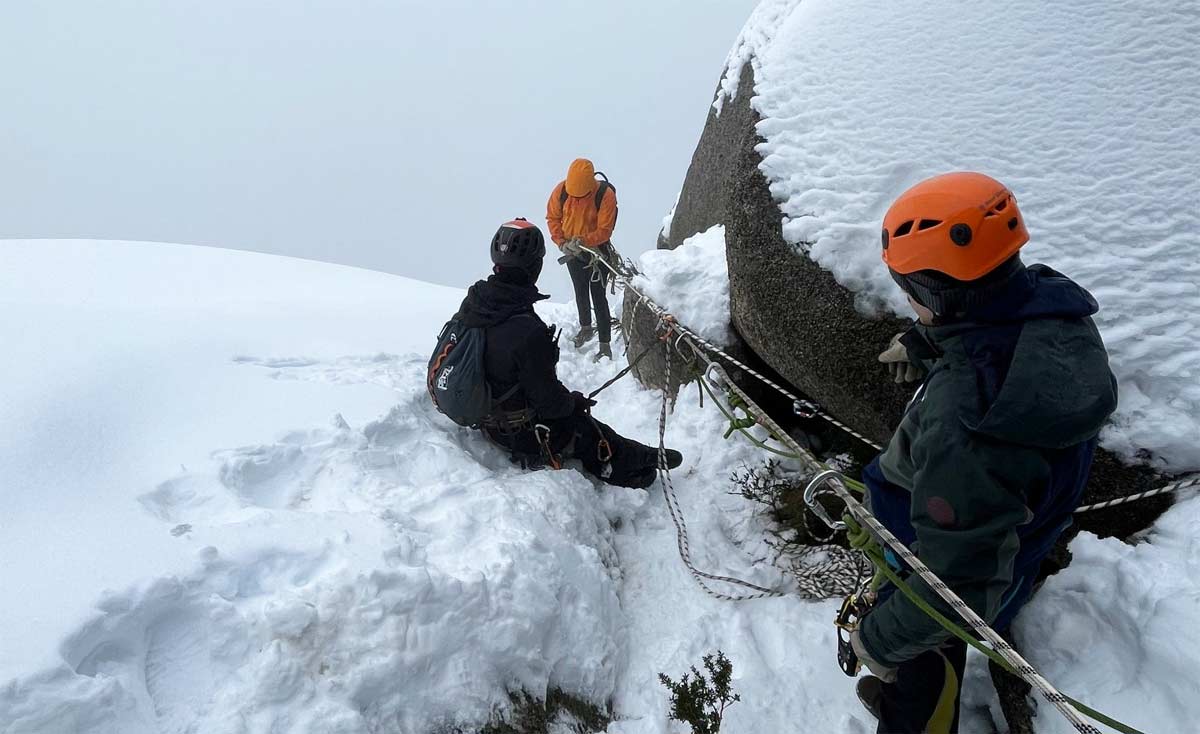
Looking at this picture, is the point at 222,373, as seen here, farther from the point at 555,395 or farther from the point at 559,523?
the point at 559,523

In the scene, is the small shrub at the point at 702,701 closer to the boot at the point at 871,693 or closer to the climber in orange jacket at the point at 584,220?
the boot at the point at 871,693

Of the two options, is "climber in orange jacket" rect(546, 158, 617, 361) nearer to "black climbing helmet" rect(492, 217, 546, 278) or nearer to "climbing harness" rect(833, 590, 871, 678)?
"black climbing helmet" rect(492, 217, 546, 278)

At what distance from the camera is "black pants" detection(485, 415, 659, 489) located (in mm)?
3957

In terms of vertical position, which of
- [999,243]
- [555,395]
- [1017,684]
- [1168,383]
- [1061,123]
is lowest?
[1017,684]

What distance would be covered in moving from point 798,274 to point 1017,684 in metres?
1.97

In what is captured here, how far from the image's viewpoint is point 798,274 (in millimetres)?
3268

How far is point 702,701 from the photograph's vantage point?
2.58m

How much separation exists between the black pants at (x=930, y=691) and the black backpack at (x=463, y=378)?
2.40 metres

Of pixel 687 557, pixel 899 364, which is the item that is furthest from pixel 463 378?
pixel 899 364

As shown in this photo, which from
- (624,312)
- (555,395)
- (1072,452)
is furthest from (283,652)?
(624,312)

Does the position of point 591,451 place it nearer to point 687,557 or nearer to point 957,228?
point 687,557

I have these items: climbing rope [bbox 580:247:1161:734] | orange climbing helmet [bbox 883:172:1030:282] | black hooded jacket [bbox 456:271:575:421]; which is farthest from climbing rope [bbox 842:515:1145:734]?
black hooded jacket [bbox 456:271:575:421]

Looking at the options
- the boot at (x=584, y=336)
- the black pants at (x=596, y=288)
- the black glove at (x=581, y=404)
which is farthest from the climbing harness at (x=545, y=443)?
the boot at (x=584, y=336)

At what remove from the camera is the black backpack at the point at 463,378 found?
3.56 meters
